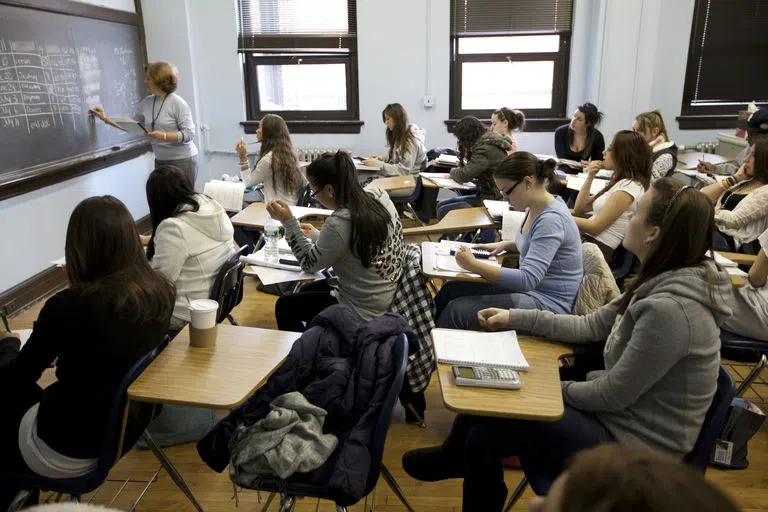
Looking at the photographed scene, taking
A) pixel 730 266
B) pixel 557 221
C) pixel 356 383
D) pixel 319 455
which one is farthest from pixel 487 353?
pixel 730 266

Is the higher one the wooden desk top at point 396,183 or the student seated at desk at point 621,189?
the student seated at desk at point 621,189

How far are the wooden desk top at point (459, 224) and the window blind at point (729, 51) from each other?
3929 millimetres

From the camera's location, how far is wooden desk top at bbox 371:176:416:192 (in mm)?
4926

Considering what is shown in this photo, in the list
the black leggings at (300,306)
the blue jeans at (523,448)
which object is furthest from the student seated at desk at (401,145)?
the blue jeans at (523,448)

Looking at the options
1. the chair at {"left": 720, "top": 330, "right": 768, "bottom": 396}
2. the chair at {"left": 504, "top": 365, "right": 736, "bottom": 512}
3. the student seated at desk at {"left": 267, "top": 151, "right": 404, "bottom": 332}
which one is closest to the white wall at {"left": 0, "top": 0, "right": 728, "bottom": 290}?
the student seated at desk at {"left": 267, "top": 151, "right": 404, "bottom": 332}

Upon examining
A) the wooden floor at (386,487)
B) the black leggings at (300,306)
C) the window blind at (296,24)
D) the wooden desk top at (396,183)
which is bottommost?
the wooden floor at (386,487)

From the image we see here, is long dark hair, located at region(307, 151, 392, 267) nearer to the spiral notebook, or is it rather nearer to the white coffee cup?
the spiral notebook

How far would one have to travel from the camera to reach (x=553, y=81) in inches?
259

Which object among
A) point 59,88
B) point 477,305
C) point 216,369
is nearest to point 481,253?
point 477,305

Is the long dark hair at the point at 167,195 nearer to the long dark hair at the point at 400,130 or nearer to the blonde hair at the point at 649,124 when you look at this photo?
the long dark hair at the point at 400,130

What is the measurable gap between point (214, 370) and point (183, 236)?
0.90m

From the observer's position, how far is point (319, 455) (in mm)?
1720

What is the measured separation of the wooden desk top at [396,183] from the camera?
16.2 feet

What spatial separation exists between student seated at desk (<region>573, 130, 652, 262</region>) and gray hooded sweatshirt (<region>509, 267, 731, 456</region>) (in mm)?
1734
